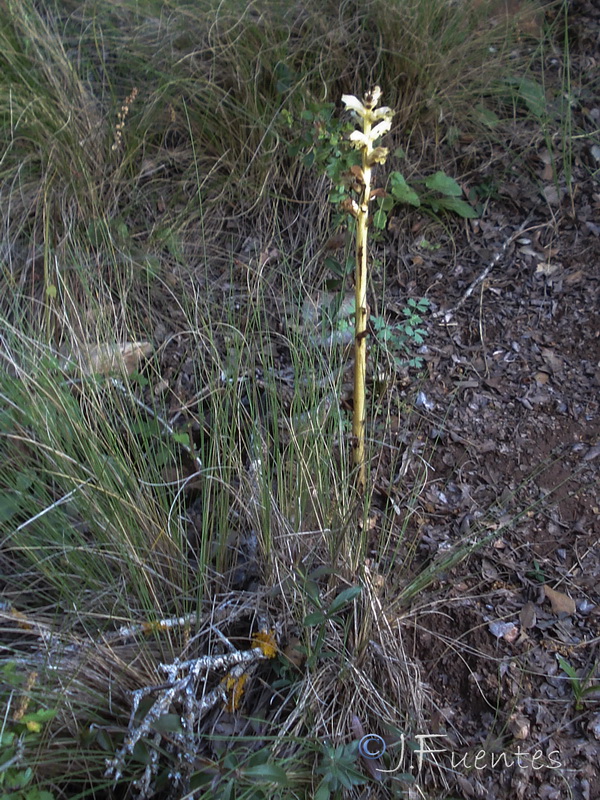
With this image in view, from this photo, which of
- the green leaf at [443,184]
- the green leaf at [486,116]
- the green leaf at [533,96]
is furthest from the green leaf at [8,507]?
the green leaf at [533,96]

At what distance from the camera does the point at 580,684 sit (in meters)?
1.56

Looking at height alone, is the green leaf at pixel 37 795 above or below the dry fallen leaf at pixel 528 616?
above

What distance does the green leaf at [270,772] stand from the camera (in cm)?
127

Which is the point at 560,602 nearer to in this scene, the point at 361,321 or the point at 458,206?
the point at 361,321

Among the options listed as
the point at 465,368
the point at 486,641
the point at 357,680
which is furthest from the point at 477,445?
the point at 357,680

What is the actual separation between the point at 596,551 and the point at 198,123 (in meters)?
2.22

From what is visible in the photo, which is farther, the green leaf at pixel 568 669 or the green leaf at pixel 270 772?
the green leaf at pixel 568 669

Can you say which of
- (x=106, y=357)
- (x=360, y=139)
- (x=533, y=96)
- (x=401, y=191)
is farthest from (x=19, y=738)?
(x=533, y=96)

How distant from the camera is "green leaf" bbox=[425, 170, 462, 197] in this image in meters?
2.73

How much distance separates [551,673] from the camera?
162 cm

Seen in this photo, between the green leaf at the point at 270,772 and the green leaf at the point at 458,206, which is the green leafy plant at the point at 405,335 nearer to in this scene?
the green leaf at the point at 458,206

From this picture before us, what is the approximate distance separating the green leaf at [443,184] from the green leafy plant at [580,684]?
181 centimetres

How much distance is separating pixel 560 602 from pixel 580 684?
0.23 metres

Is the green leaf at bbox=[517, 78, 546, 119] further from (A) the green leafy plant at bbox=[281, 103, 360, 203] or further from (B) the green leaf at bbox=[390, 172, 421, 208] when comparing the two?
(A) the green leafy plant at bbox=[281, 103, 360, 203]
